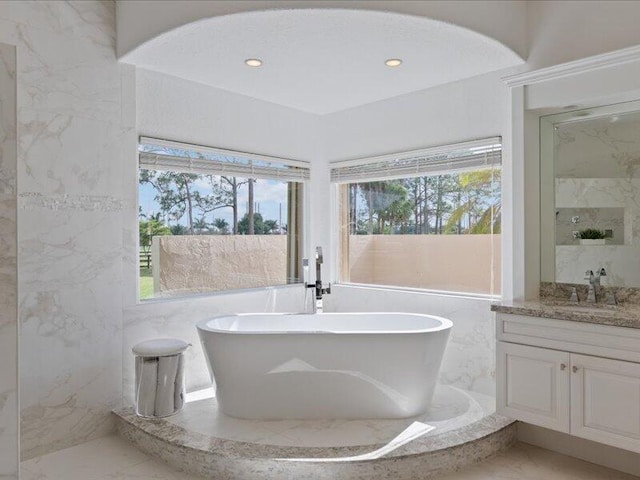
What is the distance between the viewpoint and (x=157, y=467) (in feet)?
8.96

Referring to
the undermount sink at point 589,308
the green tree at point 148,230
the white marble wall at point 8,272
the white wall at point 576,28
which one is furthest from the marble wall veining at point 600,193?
the white marble wall at point 8,272

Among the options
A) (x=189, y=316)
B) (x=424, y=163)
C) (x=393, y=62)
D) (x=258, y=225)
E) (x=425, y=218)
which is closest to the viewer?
(x=393, y=62)

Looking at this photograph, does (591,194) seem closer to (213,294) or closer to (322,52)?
(322,52)

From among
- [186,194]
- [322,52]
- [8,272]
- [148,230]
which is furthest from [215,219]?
[8,272]

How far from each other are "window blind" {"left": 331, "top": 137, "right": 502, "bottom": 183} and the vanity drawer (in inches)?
48.6

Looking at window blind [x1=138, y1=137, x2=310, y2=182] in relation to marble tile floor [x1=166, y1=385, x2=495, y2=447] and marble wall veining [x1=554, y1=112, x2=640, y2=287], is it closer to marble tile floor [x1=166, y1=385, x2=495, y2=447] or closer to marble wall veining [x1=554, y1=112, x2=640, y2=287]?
marble tile floor [x1=166, y1=385, x2=495, y2=447]

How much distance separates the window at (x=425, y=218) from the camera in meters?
3.62

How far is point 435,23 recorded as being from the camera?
8.87 ft

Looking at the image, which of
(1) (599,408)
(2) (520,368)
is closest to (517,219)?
(2) (520,368)

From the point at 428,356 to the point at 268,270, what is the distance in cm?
184

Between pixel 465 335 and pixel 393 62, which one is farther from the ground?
pixel 393 62

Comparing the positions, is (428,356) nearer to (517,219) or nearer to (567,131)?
(517,219)

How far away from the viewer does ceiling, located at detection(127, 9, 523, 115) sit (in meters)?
2.70

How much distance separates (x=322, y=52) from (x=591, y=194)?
1.94 meters
